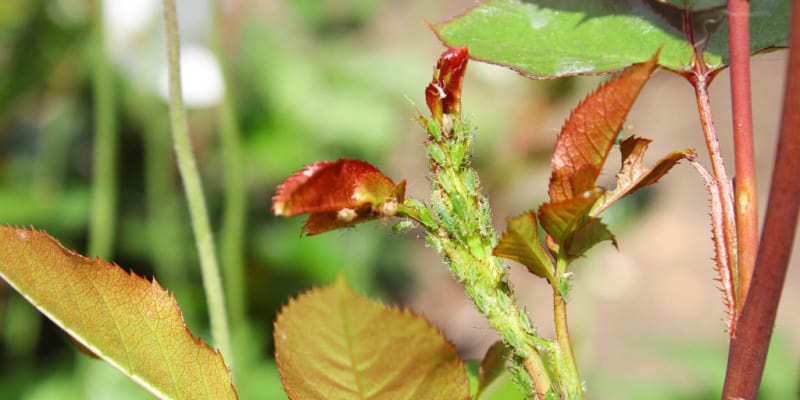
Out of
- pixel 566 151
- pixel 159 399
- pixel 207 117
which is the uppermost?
pixel 207 117

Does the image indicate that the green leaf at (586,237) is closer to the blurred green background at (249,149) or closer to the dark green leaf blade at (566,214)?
the dark green leaf blade at (566,214)

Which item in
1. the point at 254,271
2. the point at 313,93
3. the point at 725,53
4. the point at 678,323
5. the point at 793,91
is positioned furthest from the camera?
the point at 678,323

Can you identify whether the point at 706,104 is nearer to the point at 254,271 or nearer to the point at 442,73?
the point at 442,73

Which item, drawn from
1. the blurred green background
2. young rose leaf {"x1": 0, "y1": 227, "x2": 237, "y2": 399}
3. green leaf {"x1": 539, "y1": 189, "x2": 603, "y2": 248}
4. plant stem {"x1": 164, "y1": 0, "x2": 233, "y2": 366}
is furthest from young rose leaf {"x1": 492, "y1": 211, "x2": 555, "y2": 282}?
the blurred green background

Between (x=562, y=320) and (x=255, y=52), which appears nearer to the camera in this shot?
(x=562, y=320)

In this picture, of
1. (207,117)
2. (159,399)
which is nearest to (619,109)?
(159,399)

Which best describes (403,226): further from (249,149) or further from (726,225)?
(249,149)

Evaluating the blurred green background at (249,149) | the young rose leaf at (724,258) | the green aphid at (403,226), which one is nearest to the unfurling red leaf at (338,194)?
the green aphid at (403,226)
